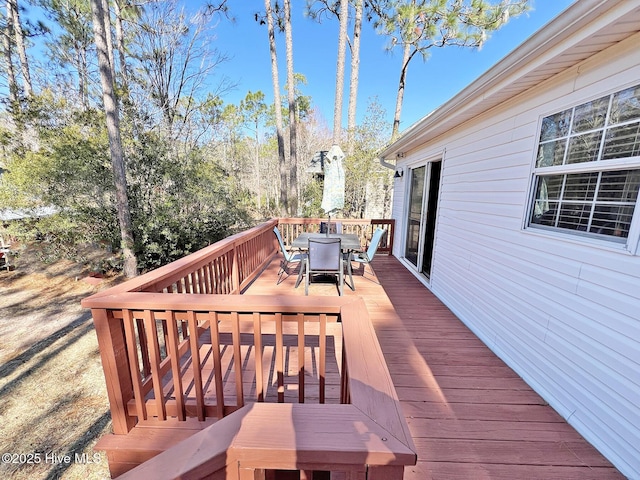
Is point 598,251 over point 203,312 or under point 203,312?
over

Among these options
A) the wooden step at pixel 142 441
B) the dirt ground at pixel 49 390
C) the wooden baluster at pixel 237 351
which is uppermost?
the wooden baluster at pixel 237 351

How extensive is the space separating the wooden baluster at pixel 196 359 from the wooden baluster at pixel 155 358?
20cm

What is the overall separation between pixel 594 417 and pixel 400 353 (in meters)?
1.32

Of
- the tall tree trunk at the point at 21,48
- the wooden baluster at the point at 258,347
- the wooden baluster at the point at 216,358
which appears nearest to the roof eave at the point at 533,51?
the wooden baluster at the point at 258,347

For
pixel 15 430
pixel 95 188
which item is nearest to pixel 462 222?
pixel 15 430

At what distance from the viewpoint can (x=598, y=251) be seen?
1.73 m

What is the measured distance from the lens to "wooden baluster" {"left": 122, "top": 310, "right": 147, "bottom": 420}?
1508mm

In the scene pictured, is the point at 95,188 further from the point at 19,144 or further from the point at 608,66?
the point at 608,66

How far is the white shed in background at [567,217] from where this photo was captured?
5.12 feet

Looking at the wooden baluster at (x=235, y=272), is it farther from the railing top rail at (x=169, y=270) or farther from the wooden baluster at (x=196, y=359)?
the wooden baluster at (x=196, y=359)

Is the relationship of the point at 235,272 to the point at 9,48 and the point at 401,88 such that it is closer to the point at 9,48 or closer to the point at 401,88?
the point at 401,88

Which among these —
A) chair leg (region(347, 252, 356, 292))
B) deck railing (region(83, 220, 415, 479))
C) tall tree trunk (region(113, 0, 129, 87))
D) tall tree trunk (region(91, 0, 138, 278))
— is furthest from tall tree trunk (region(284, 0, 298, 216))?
deck railing (region(83, 220, 415, 479))

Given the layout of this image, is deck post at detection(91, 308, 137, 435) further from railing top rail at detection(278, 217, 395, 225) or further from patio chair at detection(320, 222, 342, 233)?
railing top rail at detection(278, 217, 395, 225)

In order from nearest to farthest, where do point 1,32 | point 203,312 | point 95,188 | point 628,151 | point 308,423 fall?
point 308,423 < point 203,312 < point 628,151 < point 95,188 < point 1,32
